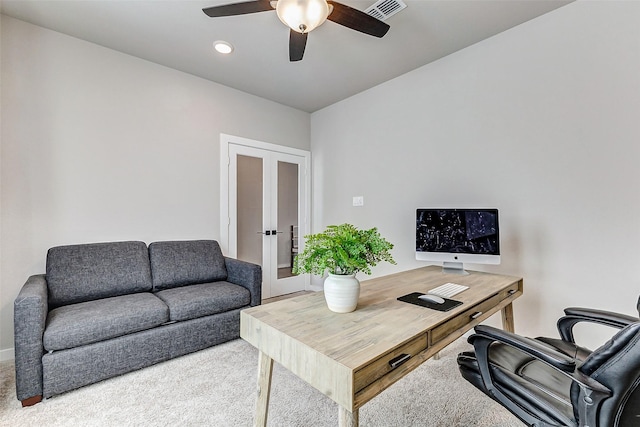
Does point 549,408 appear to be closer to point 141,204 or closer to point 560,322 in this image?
point 560,322

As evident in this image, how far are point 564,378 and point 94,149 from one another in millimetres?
3585

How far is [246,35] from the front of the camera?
241 cm

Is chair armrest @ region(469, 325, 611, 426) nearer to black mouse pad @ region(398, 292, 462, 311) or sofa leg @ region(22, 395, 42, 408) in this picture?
black mouse pad @ region(398, 292, 462, 311)

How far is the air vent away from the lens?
203 cm

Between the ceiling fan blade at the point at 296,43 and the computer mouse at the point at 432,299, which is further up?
the ceiling fan blade at the point at 296,43

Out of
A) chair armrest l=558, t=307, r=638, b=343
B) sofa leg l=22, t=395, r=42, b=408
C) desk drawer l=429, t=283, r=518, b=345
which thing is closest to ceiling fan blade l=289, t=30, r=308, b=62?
desk drawer l=429, t=283, r=518, b=345

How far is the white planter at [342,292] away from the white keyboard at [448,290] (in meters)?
0.59

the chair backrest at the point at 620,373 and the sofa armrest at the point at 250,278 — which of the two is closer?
the chair backrest at the point at 620,373

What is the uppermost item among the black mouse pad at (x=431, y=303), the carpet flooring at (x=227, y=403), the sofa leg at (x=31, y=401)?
the black mouse pad at (x=431, y=303)

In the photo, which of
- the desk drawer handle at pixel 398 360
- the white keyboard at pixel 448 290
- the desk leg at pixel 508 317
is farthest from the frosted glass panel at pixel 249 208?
Result: the desk drawer handle at pixel 398 360

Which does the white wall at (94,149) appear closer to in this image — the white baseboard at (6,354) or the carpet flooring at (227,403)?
the white baseboard at (6,354)

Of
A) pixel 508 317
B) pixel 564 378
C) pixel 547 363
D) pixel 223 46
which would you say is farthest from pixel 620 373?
pixel 223 46

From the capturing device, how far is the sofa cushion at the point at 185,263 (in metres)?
2.59

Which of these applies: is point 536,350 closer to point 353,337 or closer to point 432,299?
point 432,299
